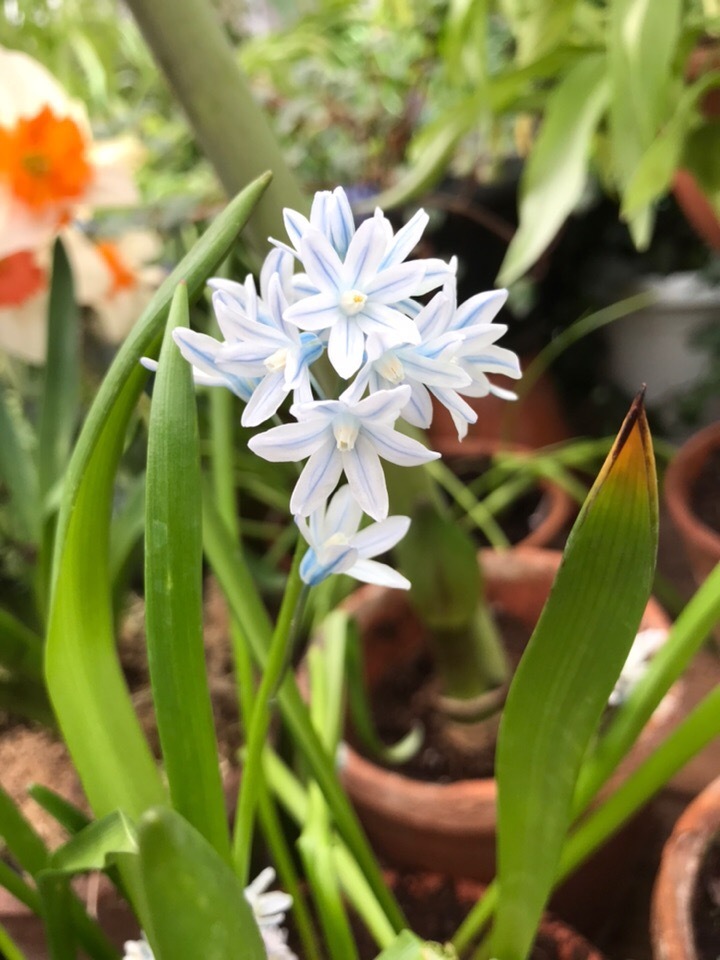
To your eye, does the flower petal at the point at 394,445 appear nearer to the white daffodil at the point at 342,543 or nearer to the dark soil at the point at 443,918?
the white daffodil at the point at 342,543

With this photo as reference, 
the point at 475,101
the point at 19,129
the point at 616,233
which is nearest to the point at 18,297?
the point at 19,129

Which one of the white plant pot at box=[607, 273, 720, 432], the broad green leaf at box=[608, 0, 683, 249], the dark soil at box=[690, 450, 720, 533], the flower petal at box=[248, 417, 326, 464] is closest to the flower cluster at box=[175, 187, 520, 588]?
the flower petal at box=[248, 417, 326, 464]

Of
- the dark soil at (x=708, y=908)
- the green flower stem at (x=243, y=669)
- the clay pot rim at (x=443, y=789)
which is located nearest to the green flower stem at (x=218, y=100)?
the green flower stem at (x=243, y=669)

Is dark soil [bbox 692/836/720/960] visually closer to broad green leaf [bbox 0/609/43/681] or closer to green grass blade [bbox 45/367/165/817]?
green grass blade [bbox 45/367/165/817]

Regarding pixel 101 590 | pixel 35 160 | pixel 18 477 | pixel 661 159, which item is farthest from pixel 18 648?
pixel 661 159

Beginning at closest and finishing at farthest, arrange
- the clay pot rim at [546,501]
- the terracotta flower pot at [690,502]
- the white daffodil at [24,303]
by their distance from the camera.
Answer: the white daffodil at [24,303] < the terracotta flower pot at [690,502] < the clay pot rim at [546,501]
